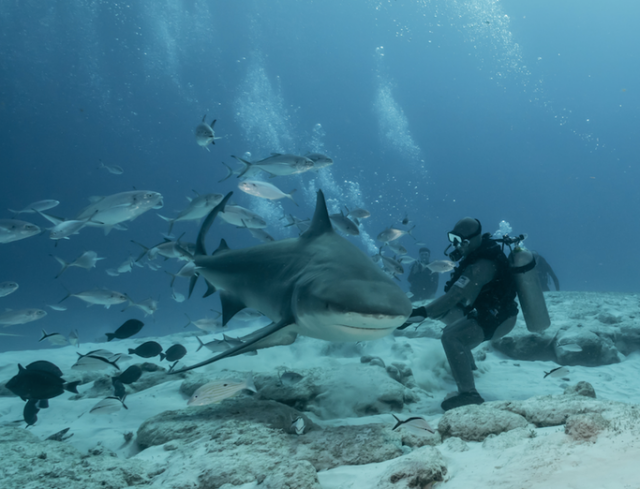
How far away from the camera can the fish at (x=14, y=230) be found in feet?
20.0

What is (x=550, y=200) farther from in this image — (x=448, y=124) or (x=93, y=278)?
(x=93, y=278)

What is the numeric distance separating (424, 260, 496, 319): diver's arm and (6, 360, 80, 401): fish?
4066mm

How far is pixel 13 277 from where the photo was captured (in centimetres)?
4419

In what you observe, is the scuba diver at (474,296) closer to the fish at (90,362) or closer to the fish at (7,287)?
the fish at (90,362)

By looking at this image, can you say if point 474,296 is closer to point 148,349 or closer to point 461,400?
point 461,400

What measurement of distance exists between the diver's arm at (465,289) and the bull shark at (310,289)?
975 millimetres

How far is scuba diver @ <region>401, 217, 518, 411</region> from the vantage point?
3967 millimetres

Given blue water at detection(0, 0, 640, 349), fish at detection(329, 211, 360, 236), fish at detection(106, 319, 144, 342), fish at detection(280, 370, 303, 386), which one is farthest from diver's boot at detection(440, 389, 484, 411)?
blue water at detection(0, 0, 640, 349)

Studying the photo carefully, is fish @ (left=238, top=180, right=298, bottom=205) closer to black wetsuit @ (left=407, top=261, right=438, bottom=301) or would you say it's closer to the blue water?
black wetsuit @ (left=407, top=261, right=438, bottom=301)

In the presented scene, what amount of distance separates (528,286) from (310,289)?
3032 mm

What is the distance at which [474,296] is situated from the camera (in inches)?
156

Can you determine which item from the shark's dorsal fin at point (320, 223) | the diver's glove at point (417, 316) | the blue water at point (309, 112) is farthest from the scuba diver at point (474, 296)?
the blue water at point (309, 112)

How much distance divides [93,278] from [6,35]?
103ft

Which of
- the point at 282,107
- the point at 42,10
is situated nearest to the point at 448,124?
the point at 282,107
